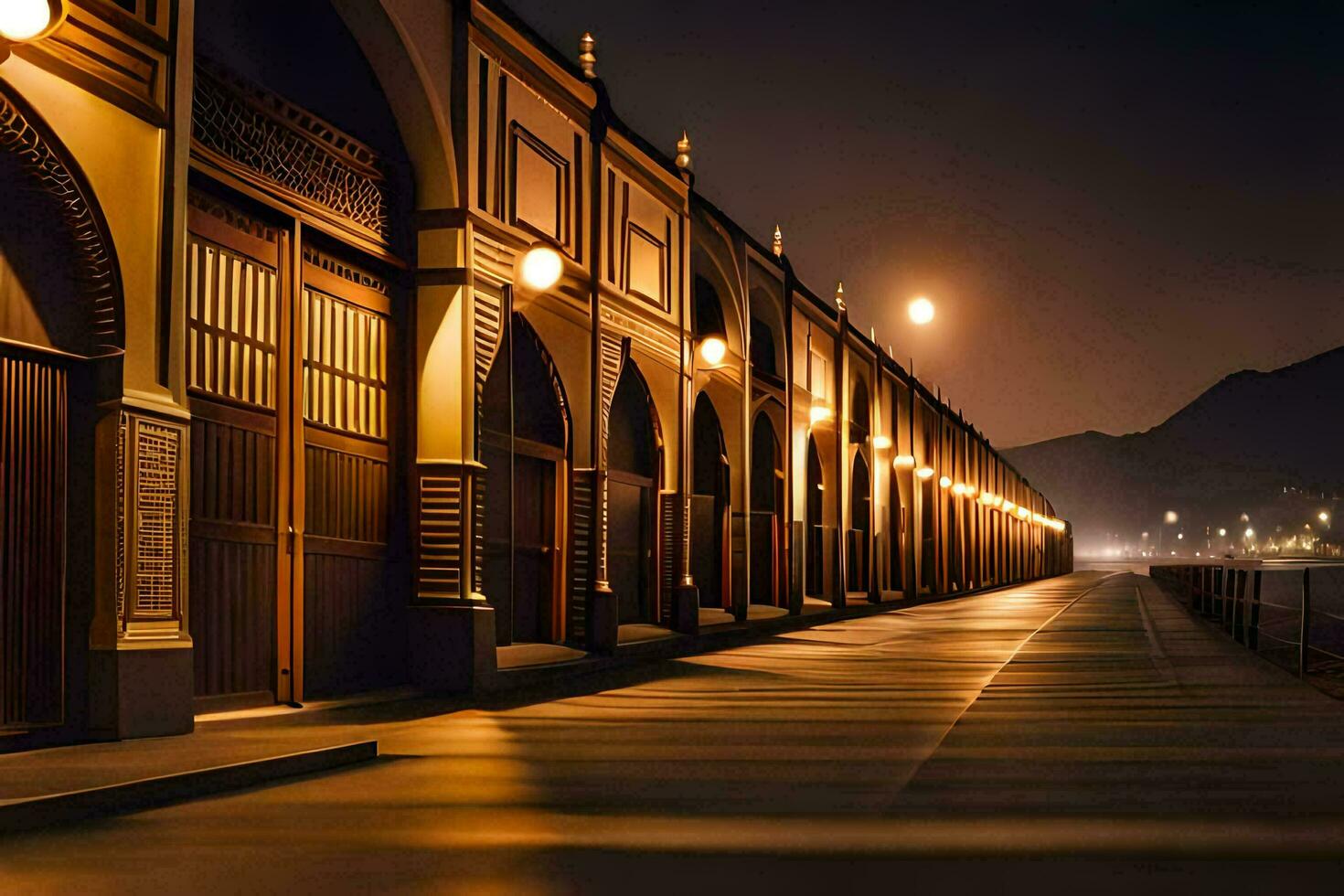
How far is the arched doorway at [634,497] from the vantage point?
20312mm

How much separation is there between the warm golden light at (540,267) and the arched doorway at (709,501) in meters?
9.75

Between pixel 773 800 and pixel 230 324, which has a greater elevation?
pixel 230 324

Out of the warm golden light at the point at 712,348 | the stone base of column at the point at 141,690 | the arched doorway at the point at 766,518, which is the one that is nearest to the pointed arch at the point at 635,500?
the warm golden light at the point at 712,348

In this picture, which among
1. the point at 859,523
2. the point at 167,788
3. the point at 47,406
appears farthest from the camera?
the point at 859,523

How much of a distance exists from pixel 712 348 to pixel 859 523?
16868 millimetres

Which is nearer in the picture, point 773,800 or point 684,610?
point 773,800

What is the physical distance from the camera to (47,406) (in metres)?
9.07

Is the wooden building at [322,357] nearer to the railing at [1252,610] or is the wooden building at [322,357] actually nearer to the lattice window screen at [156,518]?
the lattice window screen at [156,518]

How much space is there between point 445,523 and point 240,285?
315 cm

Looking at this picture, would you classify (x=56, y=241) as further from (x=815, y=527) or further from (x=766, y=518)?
(x=815, y=527)

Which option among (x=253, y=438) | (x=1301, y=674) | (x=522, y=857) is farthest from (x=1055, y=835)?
(x=1301, y=674)

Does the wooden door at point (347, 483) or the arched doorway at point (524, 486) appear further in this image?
the arched doorway at point (524, 486)

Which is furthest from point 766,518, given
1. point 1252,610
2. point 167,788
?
point 167,788

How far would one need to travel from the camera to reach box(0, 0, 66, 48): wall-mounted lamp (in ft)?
26.7
